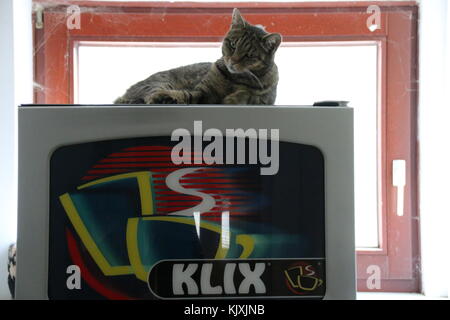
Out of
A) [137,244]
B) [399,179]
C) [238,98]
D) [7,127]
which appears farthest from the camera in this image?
[399,179]

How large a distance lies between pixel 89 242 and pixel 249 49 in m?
0.38

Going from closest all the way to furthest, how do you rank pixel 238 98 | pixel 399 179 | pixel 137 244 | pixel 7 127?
pixel 137 244 < pixel 238 98 < pixel 7 127 < pixel 399 179

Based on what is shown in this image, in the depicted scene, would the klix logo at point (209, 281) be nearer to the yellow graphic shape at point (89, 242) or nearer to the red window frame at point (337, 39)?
the yellow graphic shape at point (89, 242)

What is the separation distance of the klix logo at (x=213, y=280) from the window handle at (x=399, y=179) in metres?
0.62

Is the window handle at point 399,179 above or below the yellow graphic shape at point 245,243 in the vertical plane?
above

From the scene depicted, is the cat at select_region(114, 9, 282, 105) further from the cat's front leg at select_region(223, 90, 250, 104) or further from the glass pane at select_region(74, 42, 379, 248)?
the glass pane at select_region(74, 42, 379, 248)

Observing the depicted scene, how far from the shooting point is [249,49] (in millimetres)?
718

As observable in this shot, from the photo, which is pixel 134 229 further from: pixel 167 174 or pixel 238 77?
pixel 238 77

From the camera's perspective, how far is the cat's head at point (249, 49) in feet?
2.34

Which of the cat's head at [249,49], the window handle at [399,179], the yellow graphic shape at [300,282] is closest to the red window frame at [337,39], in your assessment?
the window handle at [399,179]

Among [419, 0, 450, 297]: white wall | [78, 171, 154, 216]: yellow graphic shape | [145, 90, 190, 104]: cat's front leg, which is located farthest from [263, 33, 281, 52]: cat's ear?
[419, 0, 450, 297]: white wall

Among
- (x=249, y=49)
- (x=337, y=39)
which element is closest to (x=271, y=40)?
(x=249, y=49)

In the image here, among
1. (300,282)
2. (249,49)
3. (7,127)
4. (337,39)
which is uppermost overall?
(337,39)

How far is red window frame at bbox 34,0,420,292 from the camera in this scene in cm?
110
